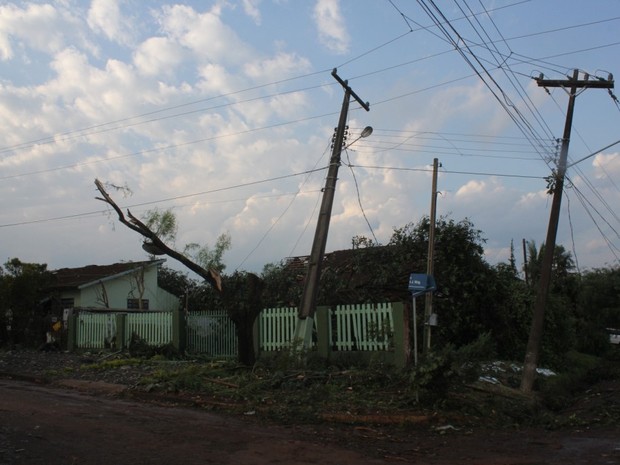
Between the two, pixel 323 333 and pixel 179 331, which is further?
pixel 179 331

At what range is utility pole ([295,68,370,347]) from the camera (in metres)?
14.1

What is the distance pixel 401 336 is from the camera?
1335cm

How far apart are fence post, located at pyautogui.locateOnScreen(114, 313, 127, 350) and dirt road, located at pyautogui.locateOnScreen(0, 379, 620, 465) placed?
390 inches

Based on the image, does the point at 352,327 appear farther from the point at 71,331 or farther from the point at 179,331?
the point at 71,331

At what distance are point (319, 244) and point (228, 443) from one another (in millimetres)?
7371

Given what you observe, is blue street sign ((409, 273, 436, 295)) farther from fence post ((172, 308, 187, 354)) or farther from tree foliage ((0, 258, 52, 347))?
tree foliage ((0, 258, 52, 347))

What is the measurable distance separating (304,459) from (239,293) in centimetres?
1030

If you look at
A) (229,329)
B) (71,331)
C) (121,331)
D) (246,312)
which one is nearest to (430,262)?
(246,312)

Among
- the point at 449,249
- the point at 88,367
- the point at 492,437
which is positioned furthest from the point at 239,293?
the point at 492,437

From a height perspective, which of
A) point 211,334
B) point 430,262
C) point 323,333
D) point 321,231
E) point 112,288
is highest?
point 321,231

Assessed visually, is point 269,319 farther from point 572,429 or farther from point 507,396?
point 572,429

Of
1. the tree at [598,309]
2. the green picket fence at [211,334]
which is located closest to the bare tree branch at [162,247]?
the green picket fence at [211,334]

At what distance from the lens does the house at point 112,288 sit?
1019 inches

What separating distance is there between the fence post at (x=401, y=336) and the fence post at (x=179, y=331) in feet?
27.2
